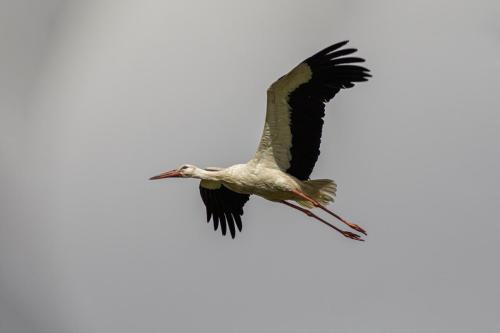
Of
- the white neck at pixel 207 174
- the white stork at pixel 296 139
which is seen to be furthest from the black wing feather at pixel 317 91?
the white neck at pixel 207 174

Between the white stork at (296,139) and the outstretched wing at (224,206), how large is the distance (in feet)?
3.00

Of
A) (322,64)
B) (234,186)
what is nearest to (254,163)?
(234,186)

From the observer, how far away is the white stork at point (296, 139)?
69.4ft

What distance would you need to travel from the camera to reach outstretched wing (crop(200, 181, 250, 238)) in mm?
23453

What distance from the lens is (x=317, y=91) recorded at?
2133cm

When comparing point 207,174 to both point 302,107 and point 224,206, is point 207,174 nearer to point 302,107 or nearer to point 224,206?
point 224,206

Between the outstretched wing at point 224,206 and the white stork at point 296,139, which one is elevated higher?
the white stork at point 296,139

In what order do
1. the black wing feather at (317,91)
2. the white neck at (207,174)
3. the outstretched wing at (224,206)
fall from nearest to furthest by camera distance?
1. the black wing feather at (317,91)
2. the white neck at (207,174)
3. the outstretched wing at (224,206)

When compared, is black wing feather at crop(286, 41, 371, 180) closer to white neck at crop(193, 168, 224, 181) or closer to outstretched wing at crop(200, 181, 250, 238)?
white neck at crop(193, 168, 224, 181)

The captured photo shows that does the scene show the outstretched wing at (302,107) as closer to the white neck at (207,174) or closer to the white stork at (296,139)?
the white stork at (296,139)

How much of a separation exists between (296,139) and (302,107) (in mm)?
591

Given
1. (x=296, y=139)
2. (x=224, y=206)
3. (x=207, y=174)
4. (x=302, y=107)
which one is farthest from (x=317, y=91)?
(x=224, y=206)

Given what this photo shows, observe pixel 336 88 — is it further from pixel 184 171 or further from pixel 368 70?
pixel 184 171

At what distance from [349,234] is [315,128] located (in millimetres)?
1848
